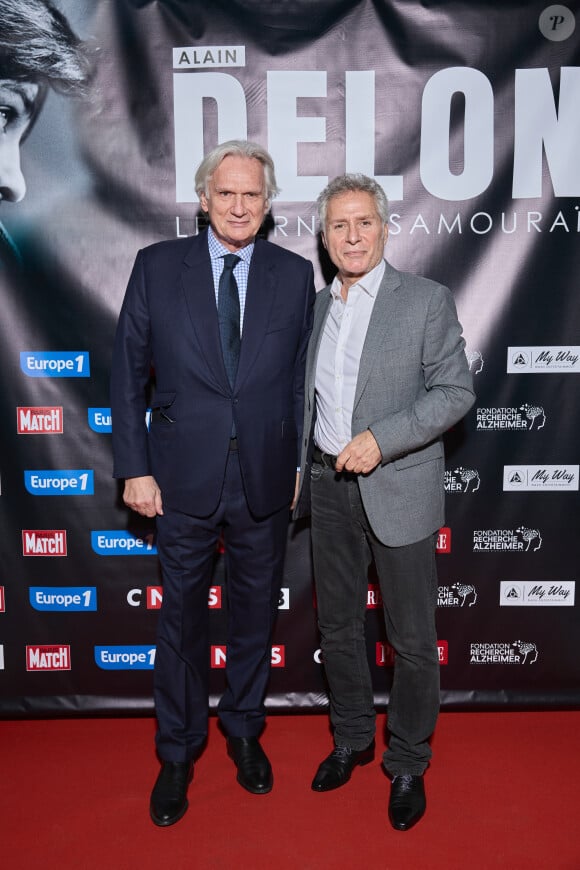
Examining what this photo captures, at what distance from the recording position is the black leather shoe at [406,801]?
6.89 feet

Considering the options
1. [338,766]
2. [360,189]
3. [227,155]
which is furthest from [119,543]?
[360,189]

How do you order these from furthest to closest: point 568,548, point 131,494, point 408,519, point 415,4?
point 568,548
point 415,4
point 131,494
point 408,519

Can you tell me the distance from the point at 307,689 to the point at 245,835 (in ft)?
2.73

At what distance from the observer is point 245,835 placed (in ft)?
6.86

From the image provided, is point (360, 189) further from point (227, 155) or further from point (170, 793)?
point (170, 793)

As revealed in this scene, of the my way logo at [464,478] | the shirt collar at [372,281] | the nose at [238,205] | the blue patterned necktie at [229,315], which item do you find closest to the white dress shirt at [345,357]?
the shirt collar at [372,281]

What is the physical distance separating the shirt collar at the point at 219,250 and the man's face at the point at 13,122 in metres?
0.88

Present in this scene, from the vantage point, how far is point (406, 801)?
2.13m

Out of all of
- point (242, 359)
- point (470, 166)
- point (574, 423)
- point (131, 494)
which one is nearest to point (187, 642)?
point (131, 494)

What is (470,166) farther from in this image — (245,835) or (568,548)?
(245,835)

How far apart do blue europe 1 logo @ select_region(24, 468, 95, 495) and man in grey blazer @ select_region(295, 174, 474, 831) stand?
968mm

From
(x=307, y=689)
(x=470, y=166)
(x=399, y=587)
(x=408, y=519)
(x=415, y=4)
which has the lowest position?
(x=307, y=689)

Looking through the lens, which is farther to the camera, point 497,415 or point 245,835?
point 497,415

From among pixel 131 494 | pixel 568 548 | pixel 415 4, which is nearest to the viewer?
pixel 131 494
